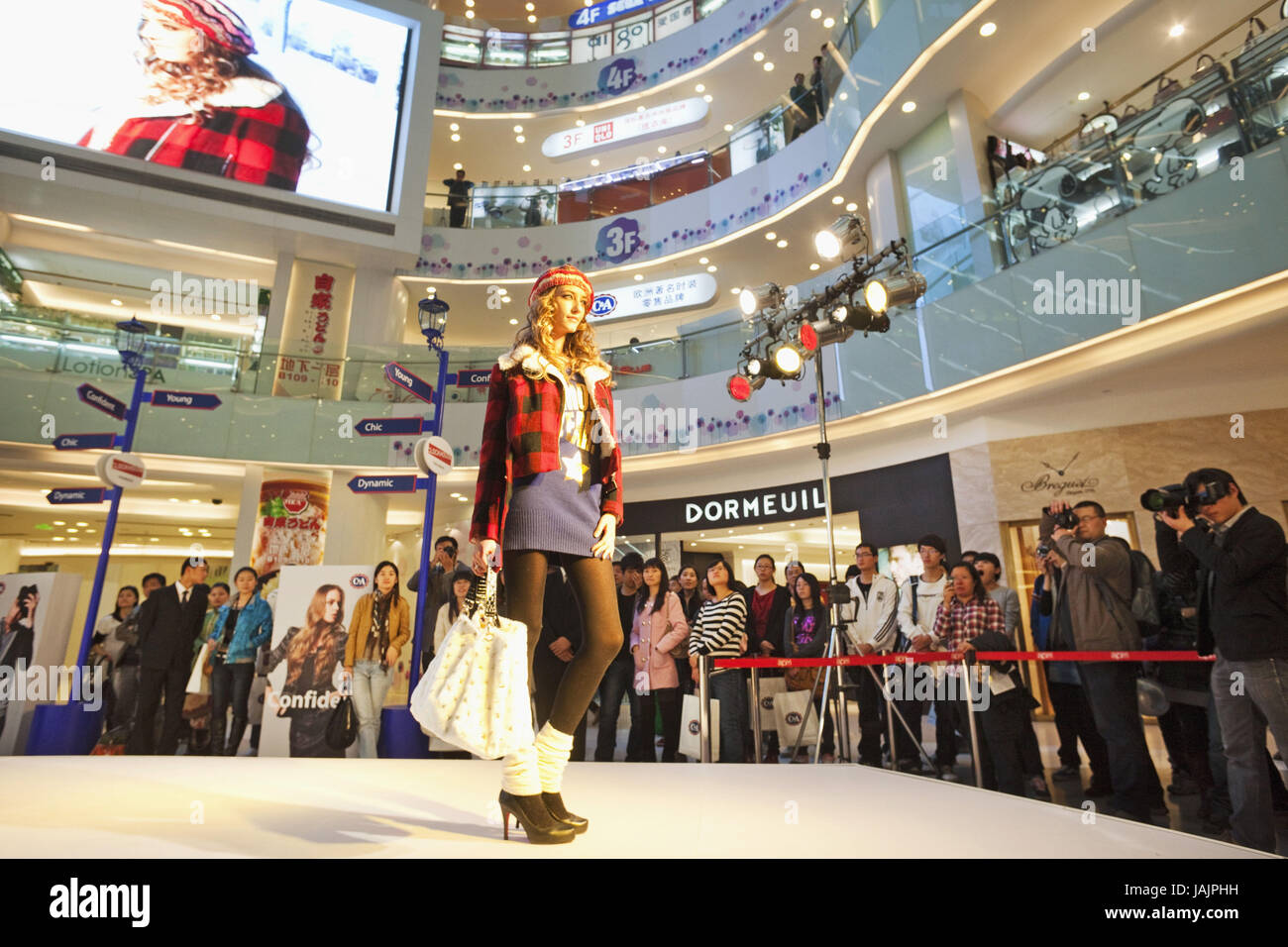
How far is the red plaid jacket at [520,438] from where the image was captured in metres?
1.78

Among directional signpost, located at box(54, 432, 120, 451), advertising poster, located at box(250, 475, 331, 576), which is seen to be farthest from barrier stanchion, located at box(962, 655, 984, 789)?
advertising poster, located at box(250, 475, 331, 576)

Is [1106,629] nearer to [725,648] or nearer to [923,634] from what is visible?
[923,634]

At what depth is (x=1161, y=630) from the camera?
3.70 meters

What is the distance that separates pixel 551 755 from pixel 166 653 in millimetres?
4703

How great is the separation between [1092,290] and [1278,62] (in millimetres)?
1830

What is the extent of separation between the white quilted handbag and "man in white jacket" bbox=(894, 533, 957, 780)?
3.49 meters

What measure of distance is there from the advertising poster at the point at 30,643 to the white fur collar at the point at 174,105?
9.31 m

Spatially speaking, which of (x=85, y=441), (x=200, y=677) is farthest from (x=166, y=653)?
(x=85, y=441)

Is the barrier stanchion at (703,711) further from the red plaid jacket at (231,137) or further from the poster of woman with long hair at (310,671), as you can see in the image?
the red plaid jacket at (231,137)

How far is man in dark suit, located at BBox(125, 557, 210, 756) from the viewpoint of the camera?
16.0ft

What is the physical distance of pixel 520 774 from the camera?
1.62m

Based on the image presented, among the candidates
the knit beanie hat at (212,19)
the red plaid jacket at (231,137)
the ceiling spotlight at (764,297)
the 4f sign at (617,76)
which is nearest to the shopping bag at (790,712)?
the ceiling spotlight at (764,297)

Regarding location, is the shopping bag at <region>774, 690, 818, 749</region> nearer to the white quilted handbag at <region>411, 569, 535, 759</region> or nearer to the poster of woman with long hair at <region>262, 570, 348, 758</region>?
the poster of woman with long hair at <region>262, 570, 348, 758</region>
